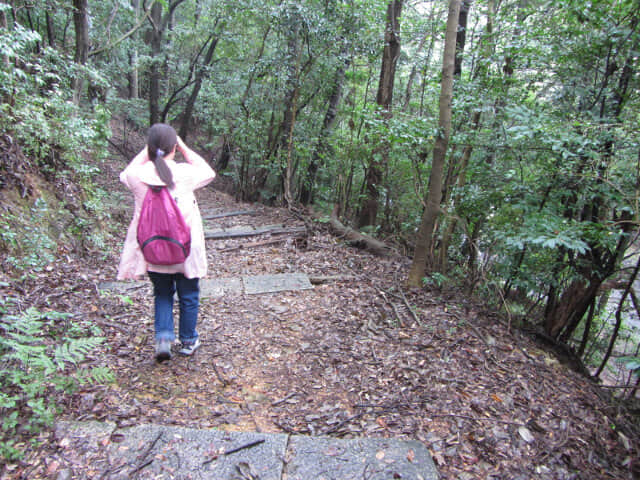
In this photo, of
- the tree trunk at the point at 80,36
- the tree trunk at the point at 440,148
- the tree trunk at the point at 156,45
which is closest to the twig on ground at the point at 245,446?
the tree trunk at the point at 440,148

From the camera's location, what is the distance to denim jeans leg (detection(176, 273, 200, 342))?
3113 mm

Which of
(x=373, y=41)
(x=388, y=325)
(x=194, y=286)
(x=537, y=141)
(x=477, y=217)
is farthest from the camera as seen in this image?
(x=373, y=41)

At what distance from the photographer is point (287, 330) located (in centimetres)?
401

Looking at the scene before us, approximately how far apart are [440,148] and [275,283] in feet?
8.88

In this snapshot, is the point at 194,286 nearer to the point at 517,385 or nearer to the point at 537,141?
the point at 517,385

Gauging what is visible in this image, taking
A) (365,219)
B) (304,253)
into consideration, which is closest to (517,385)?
(304,253)

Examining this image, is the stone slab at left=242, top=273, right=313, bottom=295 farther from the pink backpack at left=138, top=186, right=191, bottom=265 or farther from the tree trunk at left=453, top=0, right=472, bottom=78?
the tree trunk at left=453, top=0, right=472, bottom=78

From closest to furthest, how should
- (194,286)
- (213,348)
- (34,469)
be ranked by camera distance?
1. (34,469)
2. (194,286)
3. (213,348)

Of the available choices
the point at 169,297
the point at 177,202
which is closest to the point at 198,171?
the point at 177,202

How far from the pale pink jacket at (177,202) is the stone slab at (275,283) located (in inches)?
77.1

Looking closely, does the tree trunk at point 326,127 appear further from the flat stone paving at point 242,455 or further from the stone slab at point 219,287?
the flat stone paving at point 242,455

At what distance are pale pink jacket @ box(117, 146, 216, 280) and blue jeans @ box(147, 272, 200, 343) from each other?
0.40 ft

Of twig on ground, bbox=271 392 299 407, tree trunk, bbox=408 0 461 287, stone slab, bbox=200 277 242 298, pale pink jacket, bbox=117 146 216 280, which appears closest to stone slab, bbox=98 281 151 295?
stone slab, bbox=200 277 242 298

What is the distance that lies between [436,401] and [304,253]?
3969 millimetres
